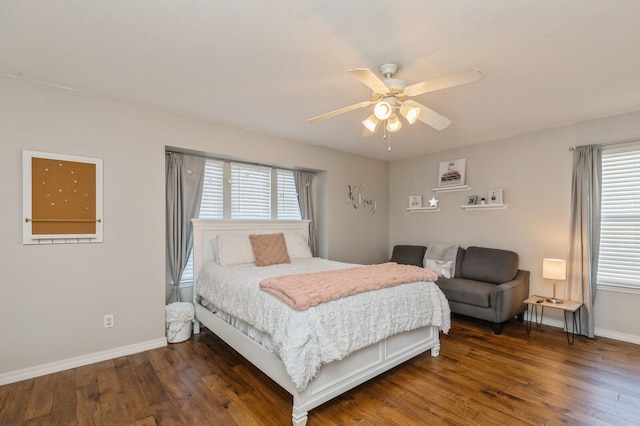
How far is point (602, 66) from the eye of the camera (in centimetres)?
230

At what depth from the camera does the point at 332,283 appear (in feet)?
7.82

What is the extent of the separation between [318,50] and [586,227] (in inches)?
142

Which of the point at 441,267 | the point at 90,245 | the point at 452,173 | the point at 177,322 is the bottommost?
the point at 177,322

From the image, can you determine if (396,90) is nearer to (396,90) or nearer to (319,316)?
(396,90)

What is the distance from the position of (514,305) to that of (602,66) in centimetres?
259

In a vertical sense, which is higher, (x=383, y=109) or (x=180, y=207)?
(x=383, y=109)

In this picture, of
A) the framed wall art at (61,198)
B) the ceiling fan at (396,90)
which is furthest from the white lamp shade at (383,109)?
the framed wall art at (61,198)

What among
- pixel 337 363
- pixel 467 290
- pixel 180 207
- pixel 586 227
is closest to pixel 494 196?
pixel 586 227

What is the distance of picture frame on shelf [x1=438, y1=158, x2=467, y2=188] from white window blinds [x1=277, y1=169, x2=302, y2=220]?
2.40 metres

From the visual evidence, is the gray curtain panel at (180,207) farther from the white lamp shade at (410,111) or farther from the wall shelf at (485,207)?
the wall shelf at (485,207)

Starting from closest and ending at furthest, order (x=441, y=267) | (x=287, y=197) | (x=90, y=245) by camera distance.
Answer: (x=90, y=245) < (x=441, y=267) < (x=287, y=197)

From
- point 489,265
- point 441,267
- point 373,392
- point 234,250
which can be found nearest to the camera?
point 373,392

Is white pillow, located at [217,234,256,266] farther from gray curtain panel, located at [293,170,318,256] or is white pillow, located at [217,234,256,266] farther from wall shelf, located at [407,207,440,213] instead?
wall shelf, located at [407,207,440,213]

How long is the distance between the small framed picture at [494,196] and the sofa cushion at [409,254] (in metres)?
1.23
